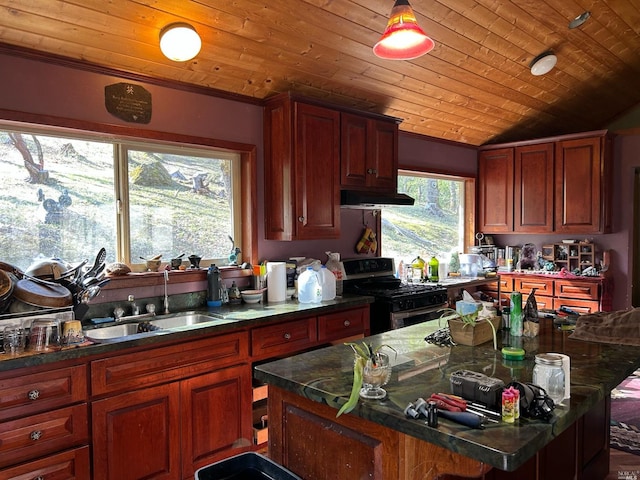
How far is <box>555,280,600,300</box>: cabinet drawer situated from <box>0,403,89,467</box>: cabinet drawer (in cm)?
455

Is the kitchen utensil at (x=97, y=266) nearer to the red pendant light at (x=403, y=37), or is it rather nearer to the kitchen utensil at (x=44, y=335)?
the kitchen utensil at (x=44, y=335)

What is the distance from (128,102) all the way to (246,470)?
219cm

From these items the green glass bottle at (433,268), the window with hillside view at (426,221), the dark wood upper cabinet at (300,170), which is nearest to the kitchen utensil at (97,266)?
the dark wood upper cabinet at (300,170)

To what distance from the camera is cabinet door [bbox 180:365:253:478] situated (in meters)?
2.55

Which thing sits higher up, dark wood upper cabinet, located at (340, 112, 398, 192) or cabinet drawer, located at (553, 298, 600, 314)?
dark wood upper cabinet, located at (340, 112, 398, 192)

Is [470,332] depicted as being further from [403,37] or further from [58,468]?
[58,468]

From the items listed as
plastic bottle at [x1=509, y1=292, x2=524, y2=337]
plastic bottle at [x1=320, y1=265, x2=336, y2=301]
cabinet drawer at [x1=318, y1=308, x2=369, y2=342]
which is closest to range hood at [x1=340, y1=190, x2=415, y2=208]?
plastic bottle at [x1=320, y1=265, x2=336, y2=301]

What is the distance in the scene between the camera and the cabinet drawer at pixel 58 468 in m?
1.99

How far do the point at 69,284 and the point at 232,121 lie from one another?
1556 millimetres

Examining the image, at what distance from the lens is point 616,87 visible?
509cm

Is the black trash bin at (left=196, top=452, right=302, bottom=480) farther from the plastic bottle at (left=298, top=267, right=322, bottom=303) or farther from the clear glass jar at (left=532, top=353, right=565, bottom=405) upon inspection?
the plastic bottle at (left=298, top=267, right=322, bottom=303)

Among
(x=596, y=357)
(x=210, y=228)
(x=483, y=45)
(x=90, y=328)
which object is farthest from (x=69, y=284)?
(x=483, y=45)

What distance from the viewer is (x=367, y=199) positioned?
372 cm

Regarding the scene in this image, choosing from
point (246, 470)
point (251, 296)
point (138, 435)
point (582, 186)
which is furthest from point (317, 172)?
point (582, 186)
